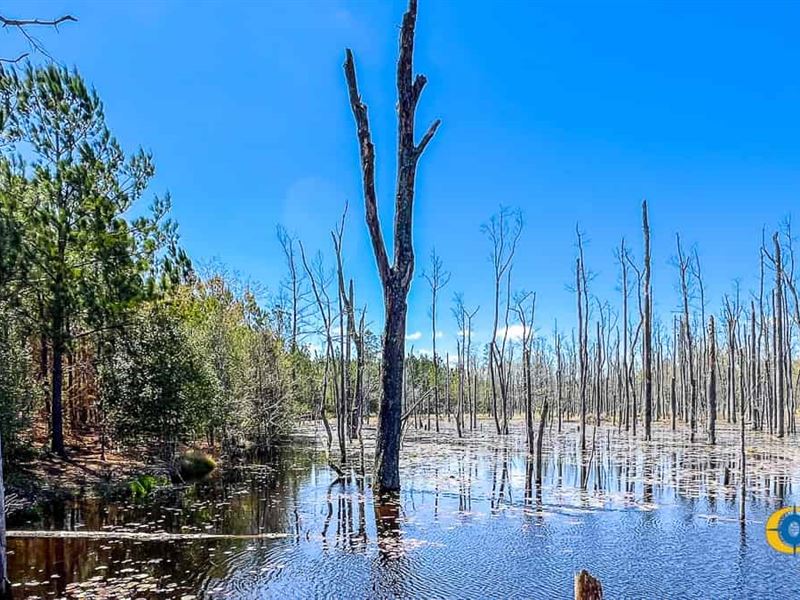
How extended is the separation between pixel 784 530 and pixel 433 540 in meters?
4.91

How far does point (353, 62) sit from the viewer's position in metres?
11.7

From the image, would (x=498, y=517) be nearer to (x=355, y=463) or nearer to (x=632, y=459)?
(x=355, y=463)

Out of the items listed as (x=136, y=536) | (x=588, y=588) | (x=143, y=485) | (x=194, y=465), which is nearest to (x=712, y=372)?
(x=194, y=465)

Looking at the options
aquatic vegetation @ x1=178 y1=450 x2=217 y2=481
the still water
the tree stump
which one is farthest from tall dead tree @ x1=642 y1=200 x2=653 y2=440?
the tree stump

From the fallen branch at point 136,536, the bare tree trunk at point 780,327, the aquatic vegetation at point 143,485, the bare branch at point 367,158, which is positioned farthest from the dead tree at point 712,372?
the aquatic vegetation at point 143,485

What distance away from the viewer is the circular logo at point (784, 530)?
23.2 feet

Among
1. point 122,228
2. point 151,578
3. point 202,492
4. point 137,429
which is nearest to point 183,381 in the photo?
point 137,429

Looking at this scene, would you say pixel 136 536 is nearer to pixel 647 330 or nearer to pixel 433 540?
pixel 433 540

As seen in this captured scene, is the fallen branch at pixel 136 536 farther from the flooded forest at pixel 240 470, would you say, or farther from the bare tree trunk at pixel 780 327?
the bare tree trunk at pixel 780 327

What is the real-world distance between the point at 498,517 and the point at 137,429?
8763 millimetres

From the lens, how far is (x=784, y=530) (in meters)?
7.84

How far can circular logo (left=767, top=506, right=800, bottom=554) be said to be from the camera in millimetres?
7065

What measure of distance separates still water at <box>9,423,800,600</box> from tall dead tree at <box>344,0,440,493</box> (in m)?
1.95

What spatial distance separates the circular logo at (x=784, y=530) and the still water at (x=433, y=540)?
17cm
